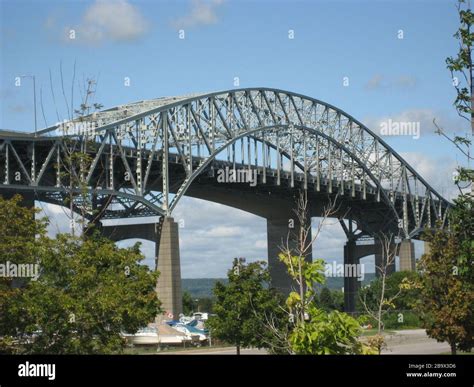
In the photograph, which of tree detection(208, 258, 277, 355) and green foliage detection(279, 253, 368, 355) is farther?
tree detection(208, 258, 277, 355)

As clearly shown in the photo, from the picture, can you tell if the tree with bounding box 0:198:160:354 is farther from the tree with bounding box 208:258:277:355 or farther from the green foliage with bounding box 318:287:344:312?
the green foliage with bounding box 318:287:344:312

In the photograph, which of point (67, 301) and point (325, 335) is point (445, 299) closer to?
point (67, 301)

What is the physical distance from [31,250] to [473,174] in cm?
1561

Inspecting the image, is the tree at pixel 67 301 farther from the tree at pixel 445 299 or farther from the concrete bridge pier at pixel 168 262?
the concrete bridge pier at pixel 168 262

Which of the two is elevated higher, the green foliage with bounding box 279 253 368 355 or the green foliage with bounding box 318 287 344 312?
the green foliage with bounding box 279 253 368 355

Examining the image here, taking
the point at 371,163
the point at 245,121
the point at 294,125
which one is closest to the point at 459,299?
the point at 245,121

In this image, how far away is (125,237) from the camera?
270 ft

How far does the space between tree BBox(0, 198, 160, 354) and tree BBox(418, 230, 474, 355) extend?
A: 14808 mm

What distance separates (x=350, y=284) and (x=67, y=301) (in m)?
111

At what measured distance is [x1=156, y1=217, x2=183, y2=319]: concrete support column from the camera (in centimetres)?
7400

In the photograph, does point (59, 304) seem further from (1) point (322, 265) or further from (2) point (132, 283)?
(1) point (322, 265)

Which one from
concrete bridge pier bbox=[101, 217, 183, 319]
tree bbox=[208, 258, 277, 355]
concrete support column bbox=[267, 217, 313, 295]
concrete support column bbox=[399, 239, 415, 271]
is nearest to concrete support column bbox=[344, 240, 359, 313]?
concrete support column bbox=[399, 239, 415, 271]

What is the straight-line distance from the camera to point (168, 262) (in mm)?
74312

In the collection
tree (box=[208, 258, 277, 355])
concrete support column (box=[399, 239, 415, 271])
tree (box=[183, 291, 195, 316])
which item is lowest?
tree (box=[183, 291, 195, 316])
